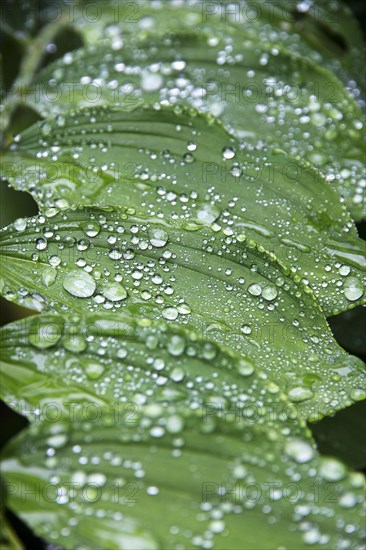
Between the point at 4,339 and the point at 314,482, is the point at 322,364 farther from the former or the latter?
the point at 4,339

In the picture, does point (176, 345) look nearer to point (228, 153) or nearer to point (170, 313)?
point (170, 313)

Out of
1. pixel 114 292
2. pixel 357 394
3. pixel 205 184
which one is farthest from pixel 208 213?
pixel 357 394

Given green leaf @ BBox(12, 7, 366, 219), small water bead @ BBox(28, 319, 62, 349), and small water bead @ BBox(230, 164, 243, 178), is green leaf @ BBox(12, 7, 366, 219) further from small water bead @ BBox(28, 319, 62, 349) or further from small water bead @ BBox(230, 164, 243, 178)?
small water bead @ BBox(28, 319, 62, 349)

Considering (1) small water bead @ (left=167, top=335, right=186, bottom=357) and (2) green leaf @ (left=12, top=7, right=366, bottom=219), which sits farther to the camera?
(2) green leaf @ (left=12, top=7, right=366, bottom=219)

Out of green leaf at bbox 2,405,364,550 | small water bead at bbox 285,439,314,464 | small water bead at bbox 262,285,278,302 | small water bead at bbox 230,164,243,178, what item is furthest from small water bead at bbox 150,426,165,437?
small water bead at bbox 230,164,243,178

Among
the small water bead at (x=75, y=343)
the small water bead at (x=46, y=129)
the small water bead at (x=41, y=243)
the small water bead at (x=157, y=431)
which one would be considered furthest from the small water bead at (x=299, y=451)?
the small water bead at (x=46, y=129)

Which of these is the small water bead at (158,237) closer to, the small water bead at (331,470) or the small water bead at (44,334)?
the small water bead at (44,334)
